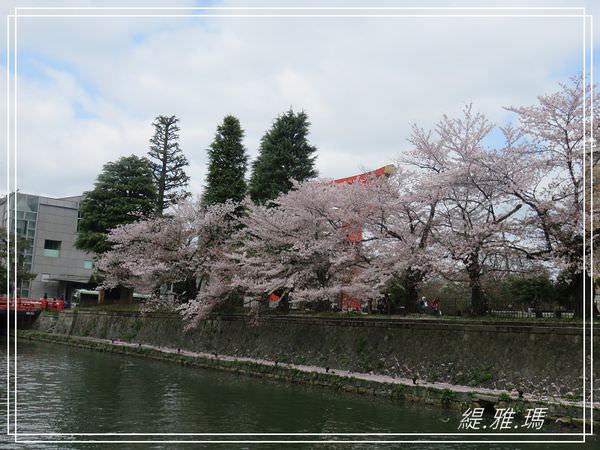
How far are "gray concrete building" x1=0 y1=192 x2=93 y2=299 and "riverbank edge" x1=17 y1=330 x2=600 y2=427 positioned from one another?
31.0 m

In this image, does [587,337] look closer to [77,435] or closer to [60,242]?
[77,435]

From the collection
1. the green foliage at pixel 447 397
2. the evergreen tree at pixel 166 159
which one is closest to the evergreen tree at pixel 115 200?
the evergreen tree at pixel 166 159

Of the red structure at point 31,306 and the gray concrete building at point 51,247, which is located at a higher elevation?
the gray concrete building at point 51,247

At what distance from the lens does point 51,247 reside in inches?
2339

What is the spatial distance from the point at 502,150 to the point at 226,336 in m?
15.8

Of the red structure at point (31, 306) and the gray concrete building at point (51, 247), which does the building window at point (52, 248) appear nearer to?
the gray concrete building at point (51, 247)

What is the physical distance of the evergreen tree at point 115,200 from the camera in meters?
41.1

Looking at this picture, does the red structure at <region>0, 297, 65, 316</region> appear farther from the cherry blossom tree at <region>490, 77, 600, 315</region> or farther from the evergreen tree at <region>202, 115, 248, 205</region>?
the cherry blossom tree at <region>490, 77, 600, 315</region>

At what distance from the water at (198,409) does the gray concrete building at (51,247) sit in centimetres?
3823

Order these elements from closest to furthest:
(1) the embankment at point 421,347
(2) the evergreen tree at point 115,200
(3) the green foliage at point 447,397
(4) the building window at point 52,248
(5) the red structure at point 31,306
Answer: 1. (3) the green foliage at point 447,397
2. (1) the embankment at point 421,347
3. (2) the evergreen tree at point 115,200
4. (5) the red structure at point 31,306
5. (4) the building window at point 52,248

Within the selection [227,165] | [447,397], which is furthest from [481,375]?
[227,165]

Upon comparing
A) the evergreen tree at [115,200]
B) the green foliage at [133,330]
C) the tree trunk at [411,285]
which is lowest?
the green foliage at [133,330]

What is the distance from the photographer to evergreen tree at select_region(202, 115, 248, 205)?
34.4 meters

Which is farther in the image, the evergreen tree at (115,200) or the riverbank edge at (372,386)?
the evergreen tree at (115,200)
